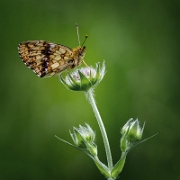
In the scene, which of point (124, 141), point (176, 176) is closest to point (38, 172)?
point (176, 176)

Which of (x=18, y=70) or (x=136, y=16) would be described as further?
(x=136, y=16)

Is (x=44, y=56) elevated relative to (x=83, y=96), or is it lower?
elevated

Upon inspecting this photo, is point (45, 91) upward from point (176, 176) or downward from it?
upward

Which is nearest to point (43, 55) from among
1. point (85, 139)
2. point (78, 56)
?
point (78, 56)

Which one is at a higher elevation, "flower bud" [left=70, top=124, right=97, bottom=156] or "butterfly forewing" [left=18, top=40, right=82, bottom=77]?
"butterfly forewing" [left=18, top=40, right=82, bottom=77]

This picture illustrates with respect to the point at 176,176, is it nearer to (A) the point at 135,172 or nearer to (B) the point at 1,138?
(A) the point at 135,172

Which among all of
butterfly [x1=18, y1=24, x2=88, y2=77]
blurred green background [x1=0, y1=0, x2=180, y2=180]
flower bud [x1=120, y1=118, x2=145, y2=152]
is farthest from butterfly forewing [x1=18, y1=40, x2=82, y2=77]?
blurred green background [x1=0, y1=0, x2=180, y2=180]

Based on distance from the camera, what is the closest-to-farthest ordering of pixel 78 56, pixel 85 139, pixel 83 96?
pixel 85 139 < pixel 78 56 < pixel 83 96

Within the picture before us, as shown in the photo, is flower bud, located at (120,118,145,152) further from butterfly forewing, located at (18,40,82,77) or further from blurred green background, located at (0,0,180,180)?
blurred green background, located at (0,0,180,180)

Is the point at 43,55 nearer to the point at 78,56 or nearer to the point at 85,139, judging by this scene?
the point at 78,56
